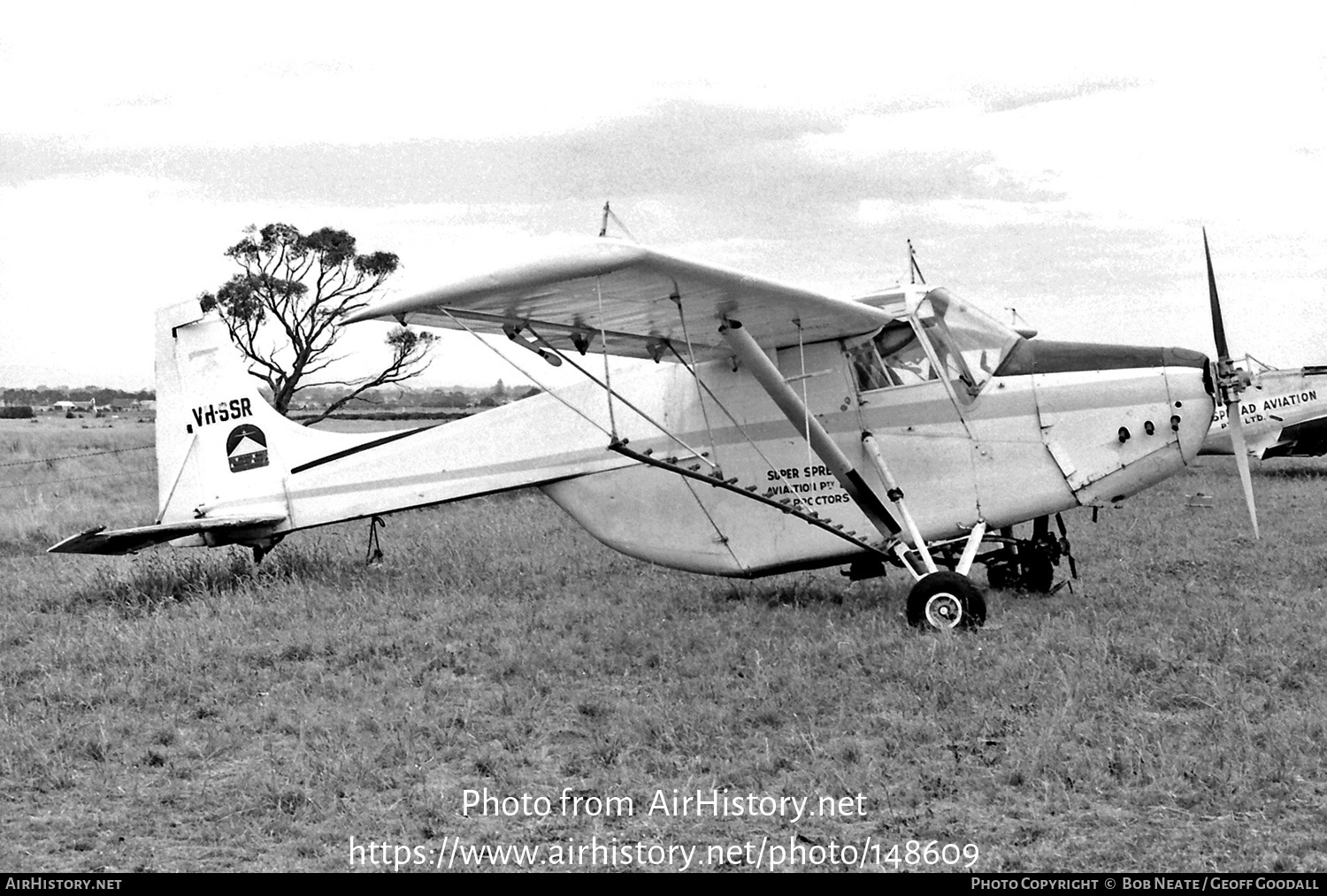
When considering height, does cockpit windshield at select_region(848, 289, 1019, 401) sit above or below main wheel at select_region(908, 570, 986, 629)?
above

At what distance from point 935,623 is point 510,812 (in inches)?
157

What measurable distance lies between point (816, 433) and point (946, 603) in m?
1.58

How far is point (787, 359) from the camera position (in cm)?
970

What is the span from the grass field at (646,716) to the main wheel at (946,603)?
0.87ft

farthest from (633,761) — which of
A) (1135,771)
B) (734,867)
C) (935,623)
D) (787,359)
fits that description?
(787,359)

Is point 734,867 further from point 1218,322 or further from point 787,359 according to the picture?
point 1218,322

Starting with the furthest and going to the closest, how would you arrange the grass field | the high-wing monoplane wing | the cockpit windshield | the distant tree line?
the distant tree line → the cockpit windshield → the high-wing monoplane wing → the grass field

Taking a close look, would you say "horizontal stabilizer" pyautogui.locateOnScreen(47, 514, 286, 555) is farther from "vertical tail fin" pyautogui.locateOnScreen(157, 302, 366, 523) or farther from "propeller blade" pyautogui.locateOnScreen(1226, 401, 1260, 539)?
"propeller blade" pyautogui.locateOnScreen(1226, 401, 1260, 539)

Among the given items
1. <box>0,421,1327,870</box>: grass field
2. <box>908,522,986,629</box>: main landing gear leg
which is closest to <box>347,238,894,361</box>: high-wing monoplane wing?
<box>908,522,986,629</box>: main landing gear leg

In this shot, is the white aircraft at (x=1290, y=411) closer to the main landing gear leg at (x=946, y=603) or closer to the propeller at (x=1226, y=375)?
the propeller at (x=1226, y=375)

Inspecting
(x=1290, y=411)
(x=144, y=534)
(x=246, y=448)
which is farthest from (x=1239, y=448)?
(x=1290, y=411)

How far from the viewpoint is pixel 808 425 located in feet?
29.7

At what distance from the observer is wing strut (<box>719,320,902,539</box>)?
8719 mm

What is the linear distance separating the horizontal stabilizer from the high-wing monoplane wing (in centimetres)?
366
